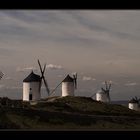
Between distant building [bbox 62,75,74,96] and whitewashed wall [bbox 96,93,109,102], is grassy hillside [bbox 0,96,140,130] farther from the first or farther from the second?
whitewashed wall [bbox 96,93,109,102]

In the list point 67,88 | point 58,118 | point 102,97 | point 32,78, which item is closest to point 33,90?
point 32,78

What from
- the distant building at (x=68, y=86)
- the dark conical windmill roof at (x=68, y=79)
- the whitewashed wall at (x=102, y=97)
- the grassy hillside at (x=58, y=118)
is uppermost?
the dark conical windmill roof at (x=68, y=79)

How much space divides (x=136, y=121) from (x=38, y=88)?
22.2 metres

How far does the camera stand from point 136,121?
5297 cm

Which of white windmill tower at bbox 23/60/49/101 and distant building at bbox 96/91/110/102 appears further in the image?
distant building at bbox 96/91/110/102


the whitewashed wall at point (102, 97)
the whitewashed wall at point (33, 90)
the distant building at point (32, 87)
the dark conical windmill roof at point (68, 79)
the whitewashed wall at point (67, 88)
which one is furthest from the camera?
the whitewashed wall at point (102, 97)

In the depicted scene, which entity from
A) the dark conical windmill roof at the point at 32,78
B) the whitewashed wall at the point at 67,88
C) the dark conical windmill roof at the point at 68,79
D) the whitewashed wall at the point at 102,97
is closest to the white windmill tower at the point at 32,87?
the dark conical windmill roof at the point at 32,78

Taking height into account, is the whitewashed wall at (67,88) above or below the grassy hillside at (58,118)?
above

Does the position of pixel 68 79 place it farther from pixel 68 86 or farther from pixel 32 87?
pixel 32 87

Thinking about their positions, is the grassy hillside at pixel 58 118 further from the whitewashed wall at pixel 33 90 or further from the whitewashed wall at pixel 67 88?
the whitewashed wall at pixel 67 88

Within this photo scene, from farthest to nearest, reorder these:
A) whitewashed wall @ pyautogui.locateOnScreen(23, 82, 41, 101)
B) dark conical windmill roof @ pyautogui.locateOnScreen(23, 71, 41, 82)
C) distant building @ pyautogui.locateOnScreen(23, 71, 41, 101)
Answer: dark conical windmill roof @ pyautogui.locateOnScreen(23, 71, 41, 82), distant building @ pyautogui.locateOnScreen(23, 71, 41, 101), whitewashed wall @ pyautogui.locateOnScreen(23, 82, 41, 101)

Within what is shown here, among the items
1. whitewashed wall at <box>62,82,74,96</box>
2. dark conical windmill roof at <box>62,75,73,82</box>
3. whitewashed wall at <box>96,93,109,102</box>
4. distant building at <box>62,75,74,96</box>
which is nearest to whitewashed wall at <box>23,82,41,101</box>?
whitewashed wall at <box>62,82,74,96</box>
